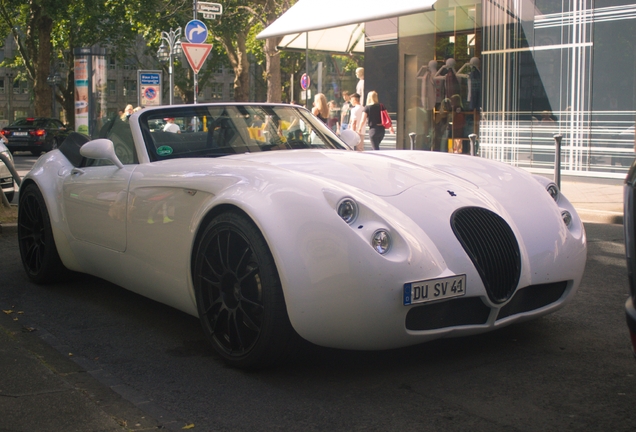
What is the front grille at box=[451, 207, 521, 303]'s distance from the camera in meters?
3.62

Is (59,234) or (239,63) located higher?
(239,63)

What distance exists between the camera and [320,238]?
344cm

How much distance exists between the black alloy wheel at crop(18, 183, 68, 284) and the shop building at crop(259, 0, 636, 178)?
12.0 m

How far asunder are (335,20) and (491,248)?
1634 centimetres

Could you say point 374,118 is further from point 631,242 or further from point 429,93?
point 631,242

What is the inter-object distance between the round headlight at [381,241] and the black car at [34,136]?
31372 millimetres

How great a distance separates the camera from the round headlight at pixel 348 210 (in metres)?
3.50

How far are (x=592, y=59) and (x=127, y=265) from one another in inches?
514

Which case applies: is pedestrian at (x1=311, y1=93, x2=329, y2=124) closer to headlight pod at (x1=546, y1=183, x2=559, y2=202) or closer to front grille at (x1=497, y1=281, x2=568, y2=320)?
headlight pod at (x1=546, y1=183, x2=559, y2=202)

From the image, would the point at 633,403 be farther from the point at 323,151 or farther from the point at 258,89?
the point at 258,89

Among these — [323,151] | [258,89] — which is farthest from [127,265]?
[258,89]

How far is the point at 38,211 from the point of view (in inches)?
233

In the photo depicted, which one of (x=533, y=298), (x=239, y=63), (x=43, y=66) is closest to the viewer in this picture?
(x=533, y=298)

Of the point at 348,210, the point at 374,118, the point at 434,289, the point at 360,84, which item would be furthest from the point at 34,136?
the point at 434,289
